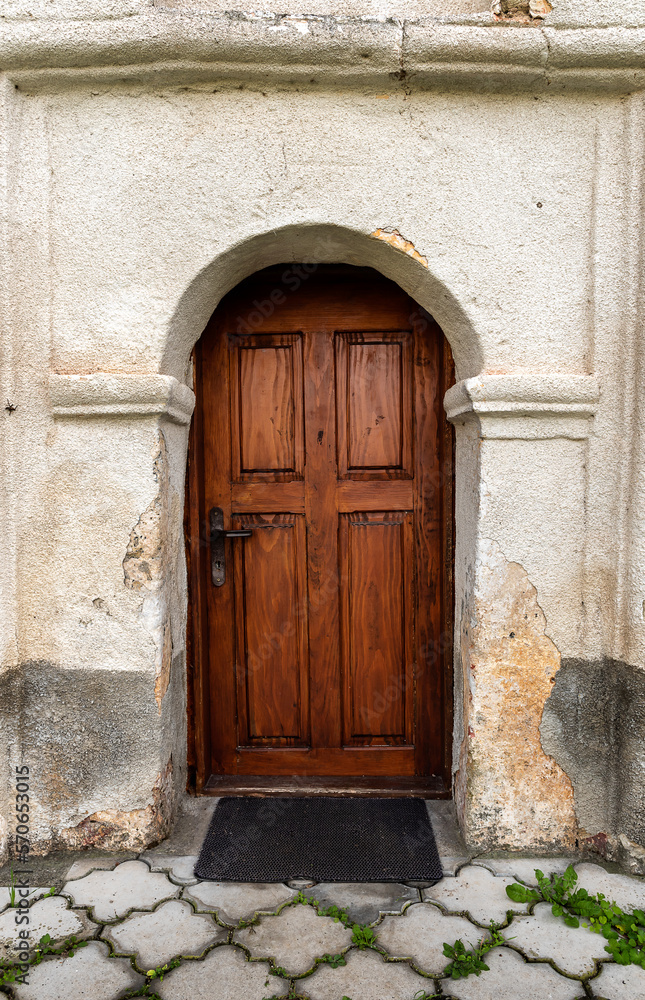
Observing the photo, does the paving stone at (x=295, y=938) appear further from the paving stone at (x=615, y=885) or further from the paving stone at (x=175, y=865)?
the paving stone at (x=615, y=885)

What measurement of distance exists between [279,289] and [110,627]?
1.55 meters

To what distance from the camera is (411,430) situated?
253 centimetres

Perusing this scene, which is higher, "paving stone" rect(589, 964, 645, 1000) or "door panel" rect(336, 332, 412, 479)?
"door panel" rect(336, 332, 412, 479)

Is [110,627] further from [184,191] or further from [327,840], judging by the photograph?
[184,191]

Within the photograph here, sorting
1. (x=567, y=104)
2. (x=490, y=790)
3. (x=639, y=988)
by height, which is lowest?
(x=639, y=988)

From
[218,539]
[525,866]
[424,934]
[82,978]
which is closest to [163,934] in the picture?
[82,978]

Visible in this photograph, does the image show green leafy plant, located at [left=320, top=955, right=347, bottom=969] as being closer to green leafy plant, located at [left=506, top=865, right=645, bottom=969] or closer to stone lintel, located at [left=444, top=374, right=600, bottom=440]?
green leafy plant, located at [left=506, top=865, right=645, bottom=969]

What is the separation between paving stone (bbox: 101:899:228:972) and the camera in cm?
171

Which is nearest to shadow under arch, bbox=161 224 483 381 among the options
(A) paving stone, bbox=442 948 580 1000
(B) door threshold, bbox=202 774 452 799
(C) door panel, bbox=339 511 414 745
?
(C) door panel, bbox=339 511 414 745

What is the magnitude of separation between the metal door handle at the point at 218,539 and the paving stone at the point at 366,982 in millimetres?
1406

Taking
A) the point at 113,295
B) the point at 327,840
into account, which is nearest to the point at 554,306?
the point at 113,295

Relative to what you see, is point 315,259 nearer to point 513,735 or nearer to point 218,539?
point 218,539

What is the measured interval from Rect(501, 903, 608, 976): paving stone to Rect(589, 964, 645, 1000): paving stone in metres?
0.04

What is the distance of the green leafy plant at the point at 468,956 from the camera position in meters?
1.62
